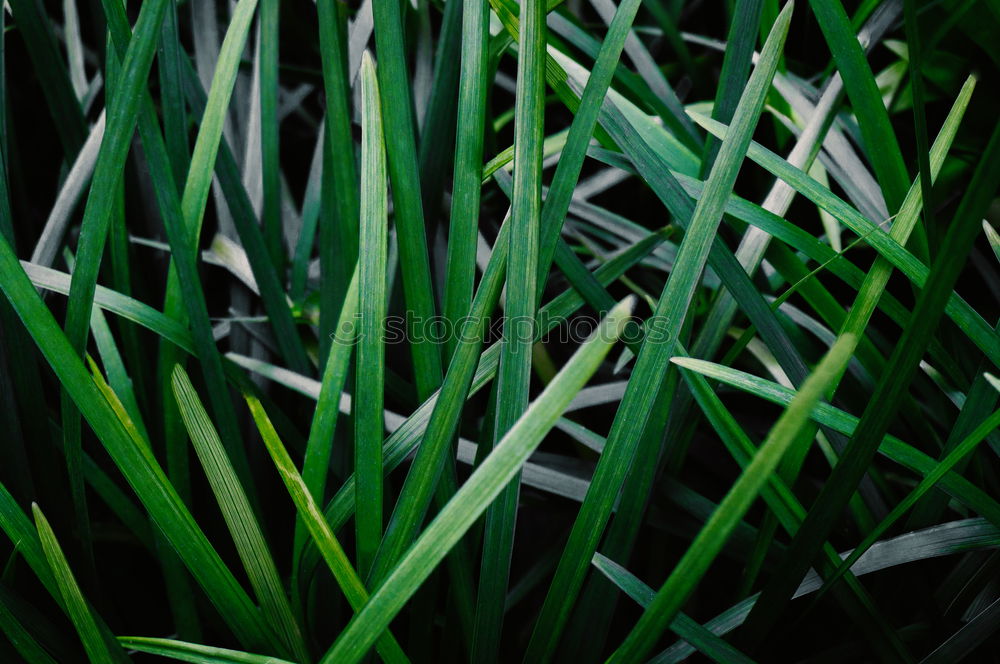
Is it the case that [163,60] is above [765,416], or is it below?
above

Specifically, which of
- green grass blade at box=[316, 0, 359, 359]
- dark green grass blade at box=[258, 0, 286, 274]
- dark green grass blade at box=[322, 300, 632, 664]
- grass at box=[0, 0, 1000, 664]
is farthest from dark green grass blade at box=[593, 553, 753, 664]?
dark green grass blade at box=[258, 0, 286, 274]

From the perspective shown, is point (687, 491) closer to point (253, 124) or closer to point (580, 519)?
point (580, 519)

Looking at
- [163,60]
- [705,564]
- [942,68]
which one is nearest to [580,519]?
[705,564]

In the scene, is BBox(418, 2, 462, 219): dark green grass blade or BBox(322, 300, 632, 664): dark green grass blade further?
BBox(418, 2, 462, 219): dark green grass blade

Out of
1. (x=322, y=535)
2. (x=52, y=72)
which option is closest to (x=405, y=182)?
(x=322, y=535)

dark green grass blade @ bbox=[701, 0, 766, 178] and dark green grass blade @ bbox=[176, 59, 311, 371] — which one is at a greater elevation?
dark green grass blade @ bbox=[701, 0, 766, 178]

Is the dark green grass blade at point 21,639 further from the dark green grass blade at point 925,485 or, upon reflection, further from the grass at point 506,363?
the dark green grass blade at point 925,485

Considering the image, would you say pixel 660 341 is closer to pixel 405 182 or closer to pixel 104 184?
pixel 405 182

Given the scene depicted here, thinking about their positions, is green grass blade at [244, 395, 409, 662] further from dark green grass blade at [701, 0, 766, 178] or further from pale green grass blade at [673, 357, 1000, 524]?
dark green grass blade at [701, 0, 766, 178]
